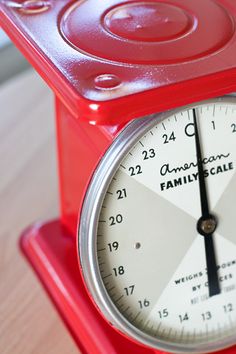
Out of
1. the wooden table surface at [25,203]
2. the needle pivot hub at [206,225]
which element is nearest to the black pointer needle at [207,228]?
the needle pivot hub at [206,225]

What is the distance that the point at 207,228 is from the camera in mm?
576

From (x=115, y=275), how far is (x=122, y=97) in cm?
16

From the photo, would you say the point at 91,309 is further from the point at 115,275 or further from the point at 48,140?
the point at 48,140

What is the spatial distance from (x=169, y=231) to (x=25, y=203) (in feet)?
0.95

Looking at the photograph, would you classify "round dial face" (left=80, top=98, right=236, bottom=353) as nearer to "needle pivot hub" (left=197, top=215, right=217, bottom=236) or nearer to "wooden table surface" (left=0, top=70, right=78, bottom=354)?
"needle pivot hub" (left=197, top=215, right=217, bottom=236)

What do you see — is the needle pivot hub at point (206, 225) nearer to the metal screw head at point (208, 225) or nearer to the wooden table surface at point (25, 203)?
the metal screw head at point (208, 225)

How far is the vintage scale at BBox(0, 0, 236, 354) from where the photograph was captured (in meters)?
0.51

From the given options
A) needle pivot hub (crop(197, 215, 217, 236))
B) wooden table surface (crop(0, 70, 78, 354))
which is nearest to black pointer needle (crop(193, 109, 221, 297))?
needle pivot hub (crop(197, 215, 217, 236))

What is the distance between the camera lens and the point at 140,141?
1.75 ft

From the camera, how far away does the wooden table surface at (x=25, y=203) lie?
67 centimetres

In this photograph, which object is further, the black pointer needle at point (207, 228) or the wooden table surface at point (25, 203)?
the wooden table surface at point (25, 203)

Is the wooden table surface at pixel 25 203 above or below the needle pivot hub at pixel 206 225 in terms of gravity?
below

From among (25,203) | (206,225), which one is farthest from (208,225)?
(25,203)

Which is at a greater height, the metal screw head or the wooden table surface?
the metal screw head
